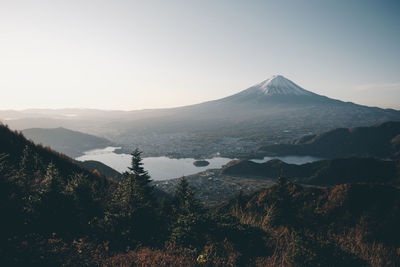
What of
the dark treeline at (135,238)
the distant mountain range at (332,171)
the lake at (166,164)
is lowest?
the lake at (166,164)

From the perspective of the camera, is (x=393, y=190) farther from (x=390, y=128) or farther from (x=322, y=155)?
(x=390, y=128)

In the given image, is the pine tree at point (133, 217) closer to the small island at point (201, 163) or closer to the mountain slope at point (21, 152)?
the mountain slope at point (21, 152)

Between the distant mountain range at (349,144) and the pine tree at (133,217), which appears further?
the distant mountain range at (349,144)

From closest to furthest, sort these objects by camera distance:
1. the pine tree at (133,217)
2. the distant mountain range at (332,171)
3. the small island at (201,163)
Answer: the pine tree at (133,217), the distant mountain range at (332,171), the small island at (201,163)

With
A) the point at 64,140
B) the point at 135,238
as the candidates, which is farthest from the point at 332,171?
the point at 64,140

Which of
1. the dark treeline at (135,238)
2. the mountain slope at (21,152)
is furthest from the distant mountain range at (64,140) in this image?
the dark treeline at (135,238)

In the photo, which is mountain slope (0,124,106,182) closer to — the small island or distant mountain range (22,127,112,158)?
the small island

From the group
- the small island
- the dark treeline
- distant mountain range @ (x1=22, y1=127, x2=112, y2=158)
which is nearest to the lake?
the small island
